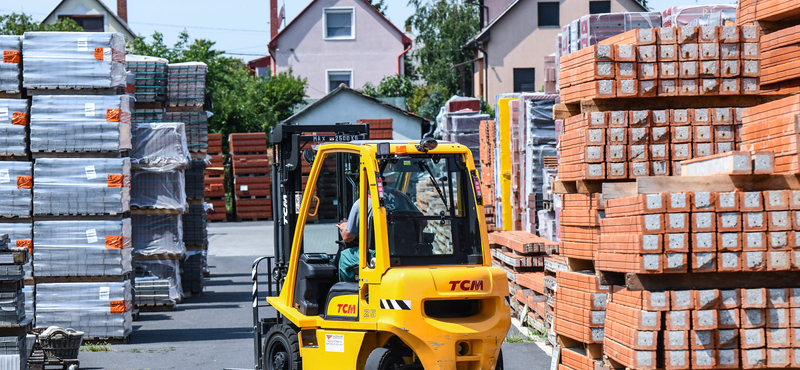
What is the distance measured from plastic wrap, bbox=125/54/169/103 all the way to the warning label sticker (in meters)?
9.10

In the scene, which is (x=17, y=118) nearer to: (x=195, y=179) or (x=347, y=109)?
(x=195, y=179)

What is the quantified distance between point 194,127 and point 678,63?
1043cm

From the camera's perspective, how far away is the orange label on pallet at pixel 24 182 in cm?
1159

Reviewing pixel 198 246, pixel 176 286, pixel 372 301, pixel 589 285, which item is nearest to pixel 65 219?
pixel 176 286

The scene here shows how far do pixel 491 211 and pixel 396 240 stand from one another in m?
11.2

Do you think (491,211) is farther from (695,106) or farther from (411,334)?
(411,334)

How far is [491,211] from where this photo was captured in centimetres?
1825

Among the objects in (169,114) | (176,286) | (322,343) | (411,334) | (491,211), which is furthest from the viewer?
(491,211)

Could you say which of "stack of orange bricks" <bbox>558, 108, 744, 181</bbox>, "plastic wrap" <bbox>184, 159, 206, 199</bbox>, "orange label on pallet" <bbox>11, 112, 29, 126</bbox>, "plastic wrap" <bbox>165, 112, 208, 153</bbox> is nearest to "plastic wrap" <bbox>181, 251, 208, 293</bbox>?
"plastic wrap" <bbox>184, 159, 206, 199</bbox>

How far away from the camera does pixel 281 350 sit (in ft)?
29.1

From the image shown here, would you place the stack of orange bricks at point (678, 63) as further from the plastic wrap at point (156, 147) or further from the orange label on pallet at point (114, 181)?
the plastic wrap at point (156, 147)

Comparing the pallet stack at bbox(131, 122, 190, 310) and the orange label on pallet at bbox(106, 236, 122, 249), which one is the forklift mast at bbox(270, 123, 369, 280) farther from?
the pallet stack at bbox(131, 122, 190, 310)

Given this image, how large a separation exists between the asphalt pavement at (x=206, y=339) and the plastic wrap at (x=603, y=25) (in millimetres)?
4095

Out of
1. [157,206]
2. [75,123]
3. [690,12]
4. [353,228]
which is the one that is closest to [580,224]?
[353,228]
